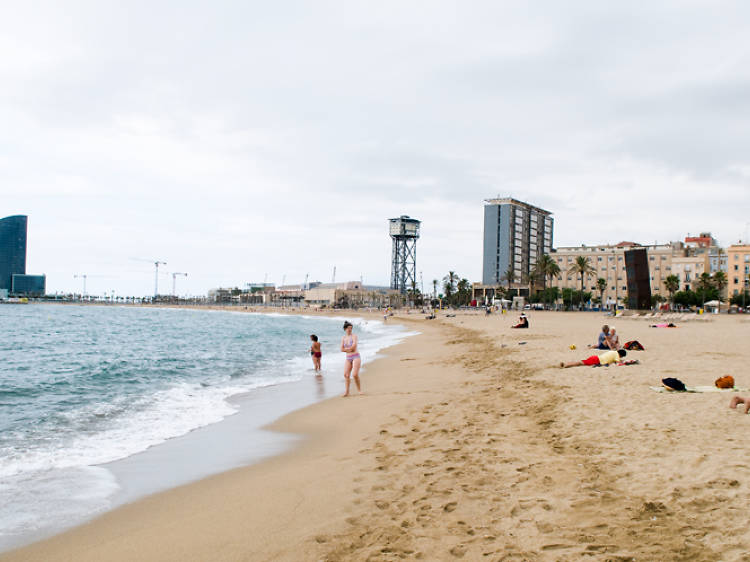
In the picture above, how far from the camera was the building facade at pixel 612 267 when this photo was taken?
111 metres

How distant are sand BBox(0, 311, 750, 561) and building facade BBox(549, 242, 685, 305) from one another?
11088 centimetres

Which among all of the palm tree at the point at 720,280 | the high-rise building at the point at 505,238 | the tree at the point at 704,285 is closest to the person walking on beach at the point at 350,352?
the tree at the point at 704,285

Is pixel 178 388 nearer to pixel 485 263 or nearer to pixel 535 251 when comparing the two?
pixel 485 263

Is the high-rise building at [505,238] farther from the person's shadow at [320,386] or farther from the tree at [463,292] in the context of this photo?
the person's shadow at [320,386]

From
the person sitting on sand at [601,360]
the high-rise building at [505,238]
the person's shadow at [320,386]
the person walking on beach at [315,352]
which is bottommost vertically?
the person's shadow at [320,386]

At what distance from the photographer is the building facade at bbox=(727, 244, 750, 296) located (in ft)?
314

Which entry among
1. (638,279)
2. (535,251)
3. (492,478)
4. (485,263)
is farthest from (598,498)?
(535,251)

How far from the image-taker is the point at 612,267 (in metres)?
119

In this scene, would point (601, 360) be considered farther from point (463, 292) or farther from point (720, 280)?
point (463, 292)

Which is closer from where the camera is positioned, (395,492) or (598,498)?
(598,498)

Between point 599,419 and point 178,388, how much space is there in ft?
36.7

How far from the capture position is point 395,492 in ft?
16.7

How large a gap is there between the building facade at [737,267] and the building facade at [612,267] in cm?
1233

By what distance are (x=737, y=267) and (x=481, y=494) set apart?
376 feet
